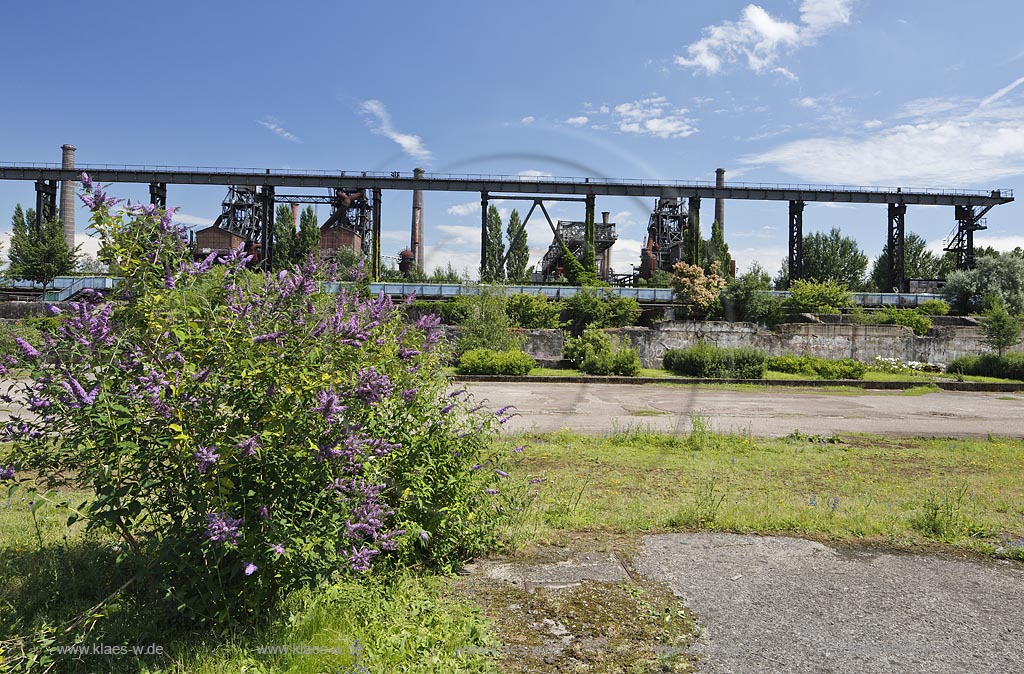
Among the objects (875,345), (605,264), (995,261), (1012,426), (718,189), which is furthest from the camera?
(605,264)

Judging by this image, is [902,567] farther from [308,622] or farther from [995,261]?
[995,261]

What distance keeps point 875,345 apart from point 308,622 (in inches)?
1373

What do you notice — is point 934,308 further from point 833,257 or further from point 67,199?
point 67,199

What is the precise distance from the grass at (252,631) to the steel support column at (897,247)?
67682 mm

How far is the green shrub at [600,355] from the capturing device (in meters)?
27.3

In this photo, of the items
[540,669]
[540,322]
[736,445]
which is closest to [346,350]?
[540,669]

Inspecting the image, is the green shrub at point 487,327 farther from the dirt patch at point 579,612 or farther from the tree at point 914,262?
the tree at point 914,262

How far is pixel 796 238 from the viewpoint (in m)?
63.1

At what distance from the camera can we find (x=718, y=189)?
61.4 metres

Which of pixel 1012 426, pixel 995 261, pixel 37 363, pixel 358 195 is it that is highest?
pixel 358 195

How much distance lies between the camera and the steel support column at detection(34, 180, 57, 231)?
5693 cm

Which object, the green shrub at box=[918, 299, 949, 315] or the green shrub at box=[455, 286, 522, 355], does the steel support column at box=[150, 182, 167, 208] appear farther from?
the green shrub at box=[918, 299, 949, 315]

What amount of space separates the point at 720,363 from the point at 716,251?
29953 millimetres

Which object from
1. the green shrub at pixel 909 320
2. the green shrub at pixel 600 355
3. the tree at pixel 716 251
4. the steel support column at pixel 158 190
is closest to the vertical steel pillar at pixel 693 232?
the tree at pixel 716 251
